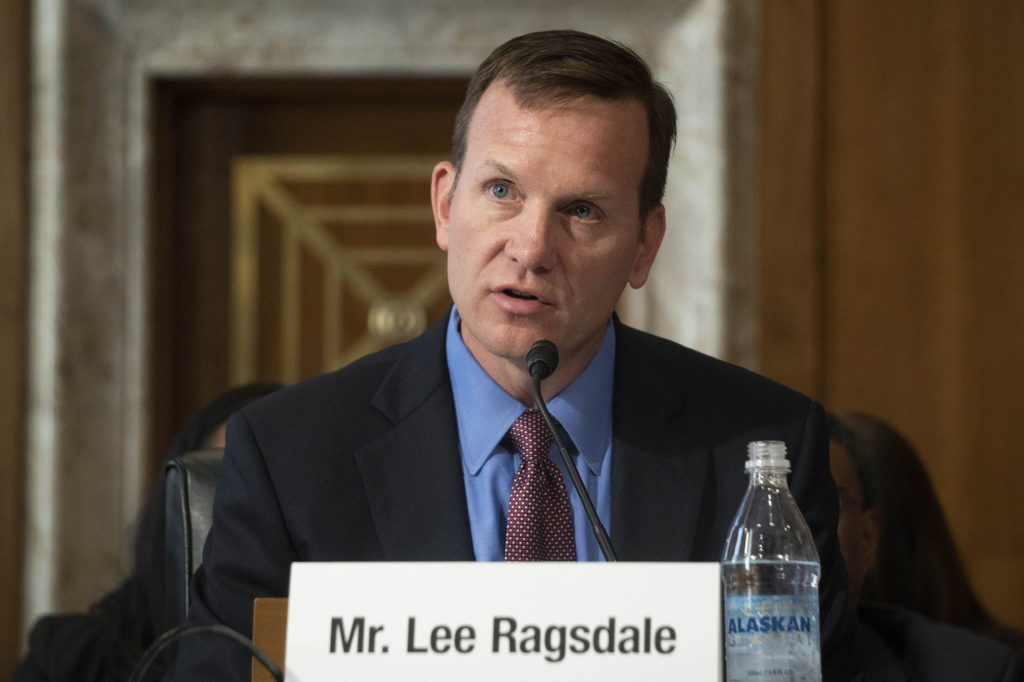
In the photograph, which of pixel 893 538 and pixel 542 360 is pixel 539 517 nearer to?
pixel 542 360

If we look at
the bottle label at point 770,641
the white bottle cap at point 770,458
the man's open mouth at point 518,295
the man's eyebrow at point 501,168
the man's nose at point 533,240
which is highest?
the man's eyebrow at point 501,168

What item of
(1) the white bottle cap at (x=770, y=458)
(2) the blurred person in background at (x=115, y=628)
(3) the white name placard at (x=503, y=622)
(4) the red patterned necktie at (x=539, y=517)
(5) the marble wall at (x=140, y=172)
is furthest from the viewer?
(5) the marble wall at (x=140, y=172)

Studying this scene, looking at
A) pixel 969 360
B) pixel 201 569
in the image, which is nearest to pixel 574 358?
pixel 201 569

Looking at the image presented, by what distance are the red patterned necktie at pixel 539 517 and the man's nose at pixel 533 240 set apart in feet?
0.77

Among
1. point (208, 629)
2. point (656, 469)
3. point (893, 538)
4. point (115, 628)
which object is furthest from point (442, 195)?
point (893, 538)

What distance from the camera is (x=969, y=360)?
3381 millimetres

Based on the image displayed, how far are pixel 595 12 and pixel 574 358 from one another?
209 cm

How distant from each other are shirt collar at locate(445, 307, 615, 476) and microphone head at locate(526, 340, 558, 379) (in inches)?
10.3

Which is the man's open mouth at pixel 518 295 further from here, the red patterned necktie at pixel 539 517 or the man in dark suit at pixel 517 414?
the red patterned necktie at pixel 539 517

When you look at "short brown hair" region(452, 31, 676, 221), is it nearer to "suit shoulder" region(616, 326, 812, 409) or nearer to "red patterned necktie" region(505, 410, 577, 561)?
"suit shoulder" region(616, 326, 812, 409)

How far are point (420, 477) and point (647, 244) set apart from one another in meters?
0.47

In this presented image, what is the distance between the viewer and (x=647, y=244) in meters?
1.71

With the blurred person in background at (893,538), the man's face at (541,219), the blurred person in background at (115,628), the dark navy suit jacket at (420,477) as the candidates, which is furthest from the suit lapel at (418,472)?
the blurred person in background at (893,538)

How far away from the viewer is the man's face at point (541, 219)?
4.82ft
